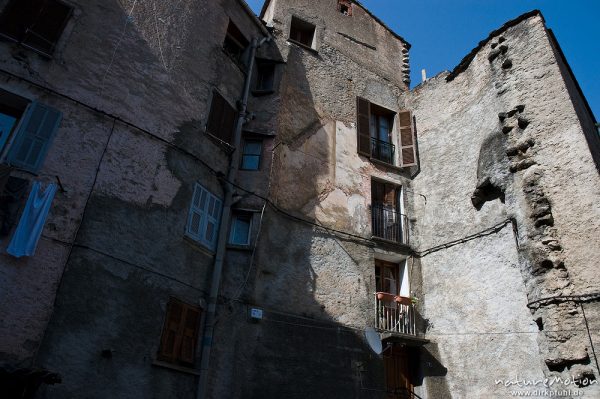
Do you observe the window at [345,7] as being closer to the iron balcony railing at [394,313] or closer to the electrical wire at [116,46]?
the electrical wire at [116,46]

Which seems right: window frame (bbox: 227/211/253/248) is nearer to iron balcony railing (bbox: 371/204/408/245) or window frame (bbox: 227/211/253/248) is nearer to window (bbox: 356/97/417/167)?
iron balcony railing (bbox: 371/204/408/245)

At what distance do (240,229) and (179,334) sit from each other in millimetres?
3312

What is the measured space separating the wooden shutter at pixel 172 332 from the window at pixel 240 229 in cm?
250

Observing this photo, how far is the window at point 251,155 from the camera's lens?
42.7ft

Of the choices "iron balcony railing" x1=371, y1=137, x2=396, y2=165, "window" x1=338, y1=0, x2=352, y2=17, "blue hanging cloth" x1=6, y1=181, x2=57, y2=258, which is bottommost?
"blue hanging cloth" x1=6, y1=181, x2=57, y2=258

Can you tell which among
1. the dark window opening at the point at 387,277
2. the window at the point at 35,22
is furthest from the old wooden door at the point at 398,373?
the window at the point at 35,22

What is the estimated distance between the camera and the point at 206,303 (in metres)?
10.3

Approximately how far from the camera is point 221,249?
11.0 m

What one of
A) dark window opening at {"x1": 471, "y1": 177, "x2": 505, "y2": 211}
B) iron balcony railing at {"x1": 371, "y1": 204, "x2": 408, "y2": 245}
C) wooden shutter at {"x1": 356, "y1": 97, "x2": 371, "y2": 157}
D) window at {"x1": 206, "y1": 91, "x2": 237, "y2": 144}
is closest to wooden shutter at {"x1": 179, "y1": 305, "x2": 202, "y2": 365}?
window at {"x1": 206, "y1": 91, "x2": 237, "y2": 144}

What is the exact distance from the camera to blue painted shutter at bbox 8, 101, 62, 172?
8469mm

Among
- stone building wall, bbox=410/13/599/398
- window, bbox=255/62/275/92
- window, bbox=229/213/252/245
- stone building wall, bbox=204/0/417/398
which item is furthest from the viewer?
window, bbox=255/62/275/92

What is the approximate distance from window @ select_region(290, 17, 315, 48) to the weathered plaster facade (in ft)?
3.98

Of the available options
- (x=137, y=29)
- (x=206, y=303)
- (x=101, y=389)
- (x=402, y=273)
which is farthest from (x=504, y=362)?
(x=137, y=29)

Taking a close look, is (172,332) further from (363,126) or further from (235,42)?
(363,126)
